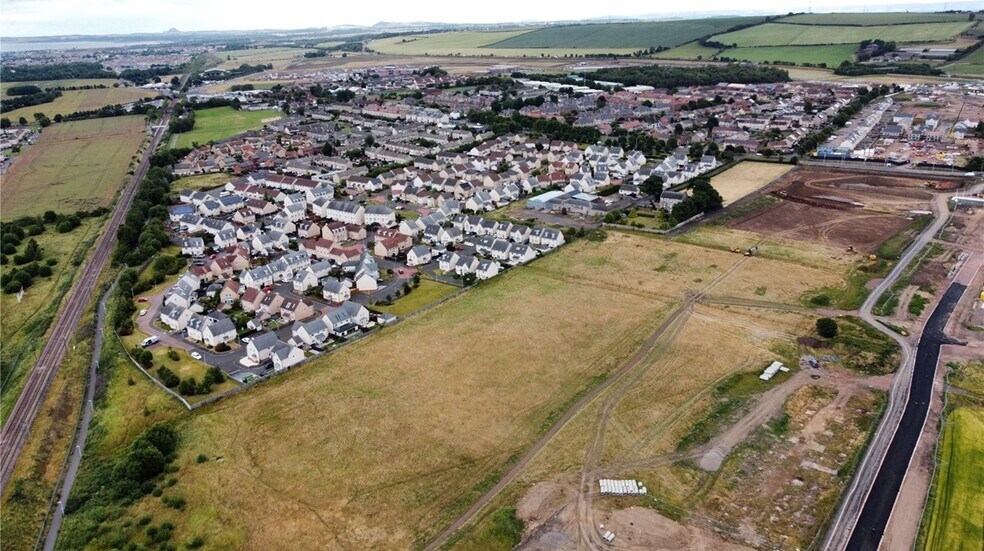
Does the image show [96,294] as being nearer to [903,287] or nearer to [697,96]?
[903,287]

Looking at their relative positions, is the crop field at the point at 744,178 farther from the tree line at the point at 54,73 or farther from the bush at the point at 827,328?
the tree line at the point at 54,73

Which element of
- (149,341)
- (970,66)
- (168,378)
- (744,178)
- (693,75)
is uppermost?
(970,66)

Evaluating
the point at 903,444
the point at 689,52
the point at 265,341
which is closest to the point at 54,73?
the point at 689,52

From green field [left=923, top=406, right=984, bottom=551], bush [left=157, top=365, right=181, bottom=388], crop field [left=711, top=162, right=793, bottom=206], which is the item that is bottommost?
green field [left=923, top=406, right=984, bottom=551]

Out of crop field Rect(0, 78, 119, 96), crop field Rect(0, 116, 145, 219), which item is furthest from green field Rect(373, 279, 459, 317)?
crop field Rect(0, 78, 119, 96)

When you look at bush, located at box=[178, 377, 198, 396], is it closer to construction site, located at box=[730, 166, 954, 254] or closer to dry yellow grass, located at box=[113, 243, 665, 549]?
dry yellow grass, located at box=[113, 243, 665, 549]

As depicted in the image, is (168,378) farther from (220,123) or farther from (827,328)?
(220,123)

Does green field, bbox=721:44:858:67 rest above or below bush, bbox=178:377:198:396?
above

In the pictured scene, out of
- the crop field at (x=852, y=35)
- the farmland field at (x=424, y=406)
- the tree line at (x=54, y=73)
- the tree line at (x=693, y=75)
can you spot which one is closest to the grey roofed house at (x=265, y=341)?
the farmland field at (x=424, y=406)
